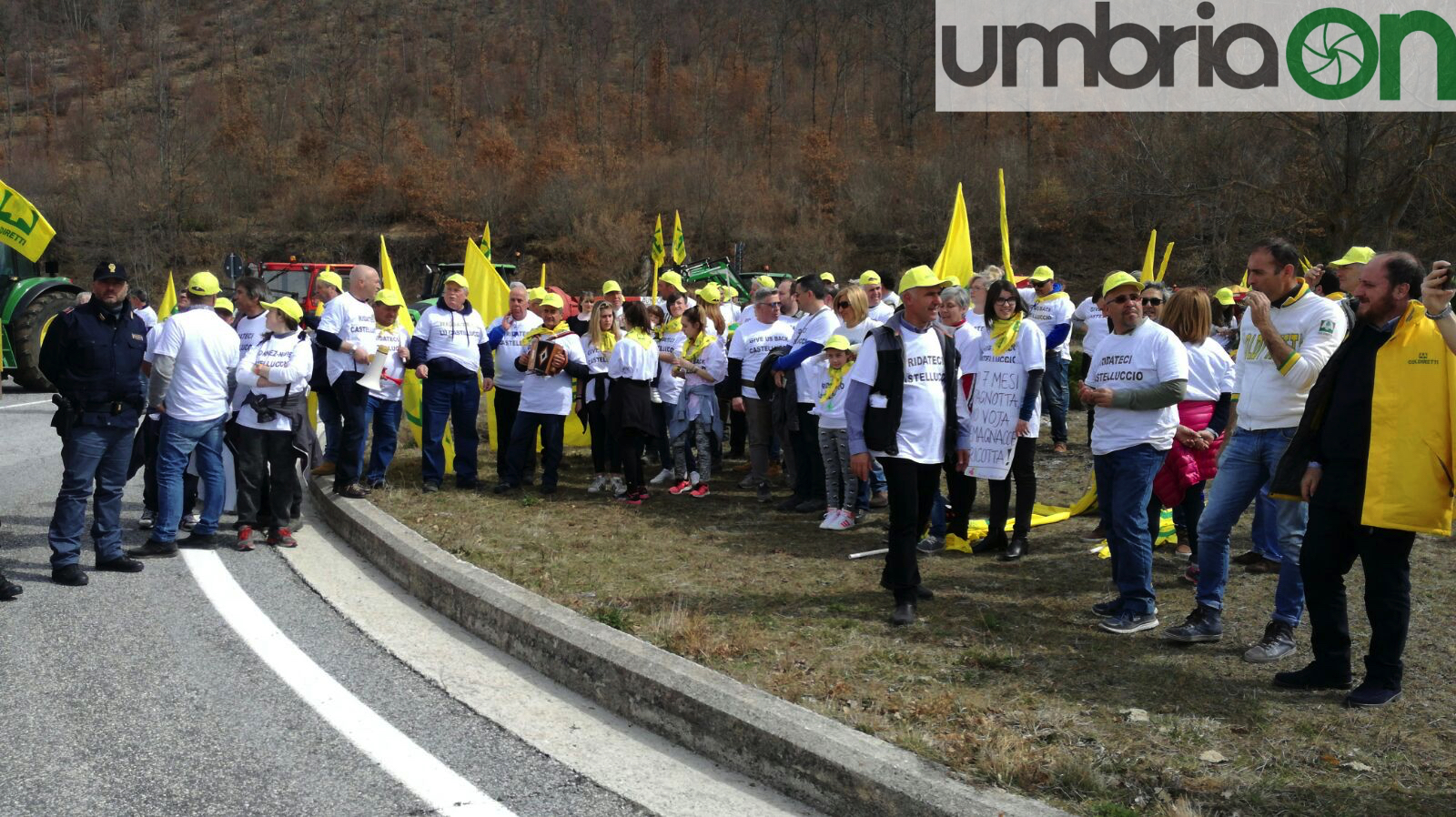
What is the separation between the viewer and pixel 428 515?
9.16 meters

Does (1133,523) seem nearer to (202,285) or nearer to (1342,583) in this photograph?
(1342,583)

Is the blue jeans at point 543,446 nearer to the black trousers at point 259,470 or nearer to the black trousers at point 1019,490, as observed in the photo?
the black trousers at point 259,470

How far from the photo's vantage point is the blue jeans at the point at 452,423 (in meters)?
10.6

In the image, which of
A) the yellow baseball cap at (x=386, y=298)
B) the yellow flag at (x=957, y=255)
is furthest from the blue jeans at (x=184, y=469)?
the yellow flag at (x=957, y=255)

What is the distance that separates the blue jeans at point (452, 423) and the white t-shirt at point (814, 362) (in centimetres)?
291

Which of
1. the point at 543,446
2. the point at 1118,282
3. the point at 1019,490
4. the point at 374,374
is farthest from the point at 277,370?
the point at 1118,282

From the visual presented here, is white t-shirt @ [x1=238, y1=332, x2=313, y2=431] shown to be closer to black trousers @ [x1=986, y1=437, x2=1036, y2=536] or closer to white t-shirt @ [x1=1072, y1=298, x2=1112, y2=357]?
black trousers @ [x1=986, y1=437, x2=1036, y2=536]

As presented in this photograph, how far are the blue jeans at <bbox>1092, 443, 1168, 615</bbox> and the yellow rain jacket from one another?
1.37 m

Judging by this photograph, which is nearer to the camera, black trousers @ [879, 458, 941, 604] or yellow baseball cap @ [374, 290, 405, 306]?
black trousers @ [879, 458, 941, 604]

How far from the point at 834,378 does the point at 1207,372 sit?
2.70m

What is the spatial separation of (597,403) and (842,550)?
3.41 meters

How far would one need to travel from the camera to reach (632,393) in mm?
10234

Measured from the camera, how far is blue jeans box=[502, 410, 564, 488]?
10664mm

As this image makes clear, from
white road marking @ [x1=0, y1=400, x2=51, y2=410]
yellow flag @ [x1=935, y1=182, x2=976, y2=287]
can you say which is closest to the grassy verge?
yellow flag @ [x1=935, y1=182, x2=976, y2=287]
